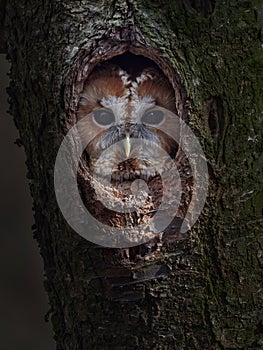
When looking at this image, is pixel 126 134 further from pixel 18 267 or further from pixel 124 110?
pixel 18 267

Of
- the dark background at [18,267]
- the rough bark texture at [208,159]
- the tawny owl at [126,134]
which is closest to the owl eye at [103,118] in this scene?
the tawny owl at [126,134]

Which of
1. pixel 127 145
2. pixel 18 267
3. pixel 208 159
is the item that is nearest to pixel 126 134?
pixel 127 145

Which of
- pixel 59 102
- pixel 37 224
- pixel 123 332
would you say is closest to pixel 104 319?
pixel 123 332

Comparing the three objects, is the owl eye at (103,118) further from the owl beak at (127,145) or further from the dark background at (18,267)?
the dark background at (18,267)

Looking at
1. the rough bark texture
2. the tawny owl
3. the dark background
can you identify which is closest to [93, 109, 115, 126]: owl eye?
the tawny owl

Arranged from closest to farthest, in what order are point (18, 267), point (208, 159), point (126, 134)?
point (208, 159) < point (126, 134) < point (18, 267)

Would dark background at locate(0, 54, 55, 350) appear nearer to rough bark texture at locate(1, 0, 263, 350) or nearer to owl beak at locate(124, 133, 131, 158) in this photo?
owl beak at locate(124, 133, 131, 158)

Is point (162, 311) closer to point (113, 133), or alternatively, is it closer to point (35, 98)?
point (35, 98)
